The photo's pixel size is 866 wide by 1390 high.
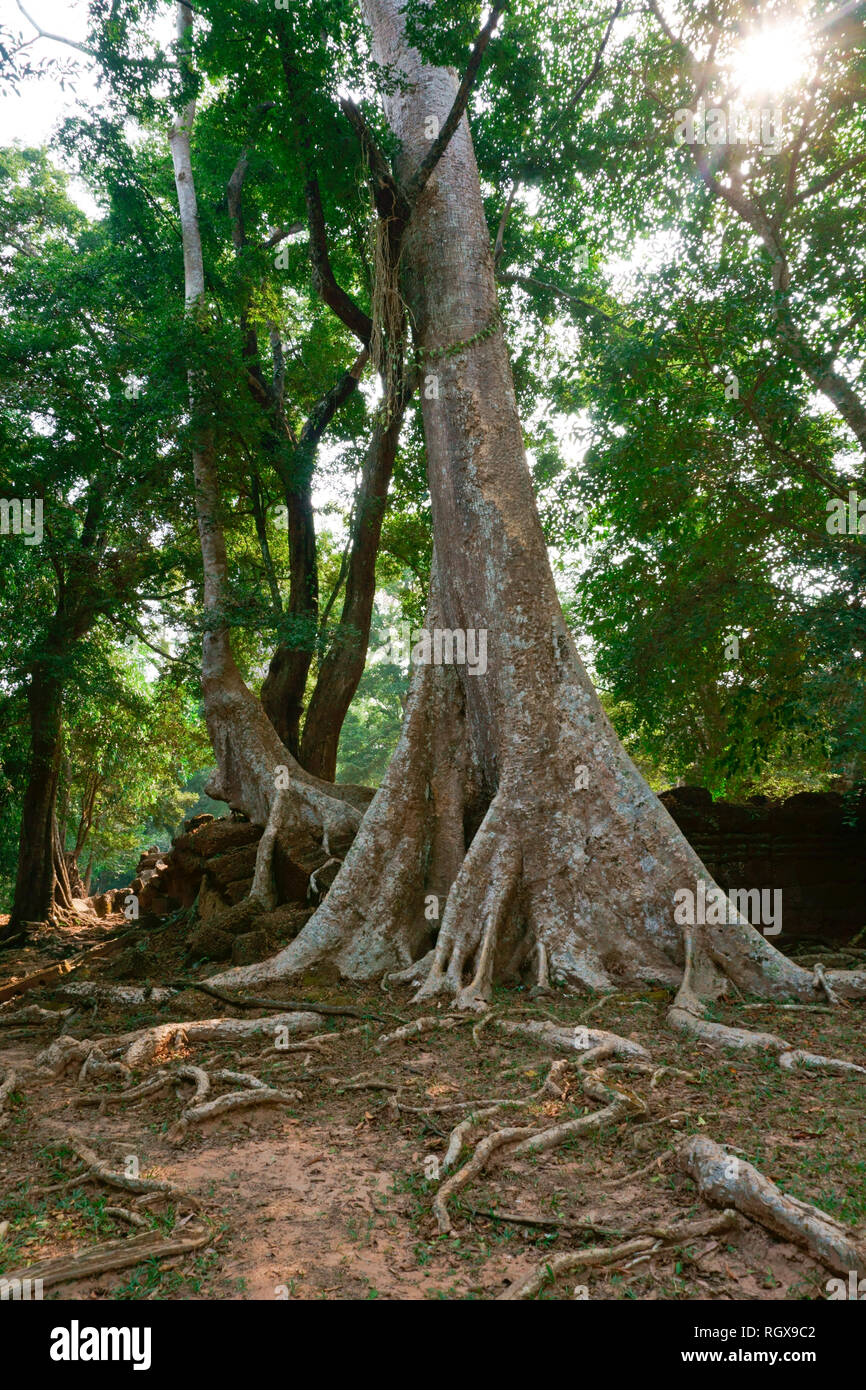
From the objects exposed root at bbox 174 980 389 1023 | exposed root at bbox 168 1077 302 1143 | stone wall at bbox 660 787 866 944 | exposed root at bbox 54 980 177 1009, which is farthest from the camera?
stone wall at bbox 660 787 866 944

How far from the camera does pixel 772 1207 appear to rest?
253 cm

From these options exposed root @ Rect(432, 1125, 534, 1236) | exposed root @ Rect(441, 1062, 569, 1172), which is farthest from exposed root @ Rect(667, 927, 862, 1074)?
exposed root @ Rect(432, 1125, 534, 1236)

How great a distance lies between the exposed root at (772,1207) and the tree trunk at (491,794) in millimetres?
2030

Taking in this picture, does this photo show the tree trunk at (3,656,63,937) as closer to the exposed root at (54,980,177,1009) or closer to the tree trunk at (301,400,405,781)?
the tree trunk at (301,400,405,781)

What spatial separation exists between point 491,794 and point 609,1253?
4.67 meters

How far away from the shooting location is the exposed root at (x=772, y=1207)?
2.33m

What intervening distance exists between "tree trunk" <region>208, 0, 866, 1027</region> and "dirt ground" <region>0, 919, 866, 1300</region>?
1.90 ft

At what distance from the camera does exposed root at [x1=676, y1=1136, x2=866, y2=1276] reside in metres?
2.33

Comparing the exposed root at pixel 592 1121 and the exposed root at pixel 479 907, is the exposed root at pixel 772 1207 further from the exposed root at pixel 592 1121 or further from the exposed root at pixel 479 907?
the exposed root at pixel 479 907

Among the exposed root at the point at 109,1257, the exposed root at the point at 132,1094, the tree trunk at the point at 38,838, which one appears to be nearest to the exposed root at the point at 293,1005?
the exposed root at the point at 132,1094

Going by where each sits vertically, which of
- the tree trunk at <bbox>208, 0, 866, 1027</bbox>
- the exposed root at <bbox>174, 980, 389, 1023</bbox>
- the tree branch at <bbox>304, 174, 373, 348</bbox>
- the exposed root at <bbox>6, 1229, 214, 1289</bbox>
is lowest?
the exposed root at <bbox>174, 980, 389, 1023</bbox>

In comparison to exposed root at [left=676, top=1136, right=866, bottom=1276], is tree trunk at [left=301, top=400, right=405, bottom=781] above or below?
above

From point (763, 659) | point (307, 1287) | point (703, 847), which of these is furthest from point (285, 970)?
point (763, 659)

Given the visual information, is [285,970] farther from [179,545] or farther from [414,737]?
[179,545]
